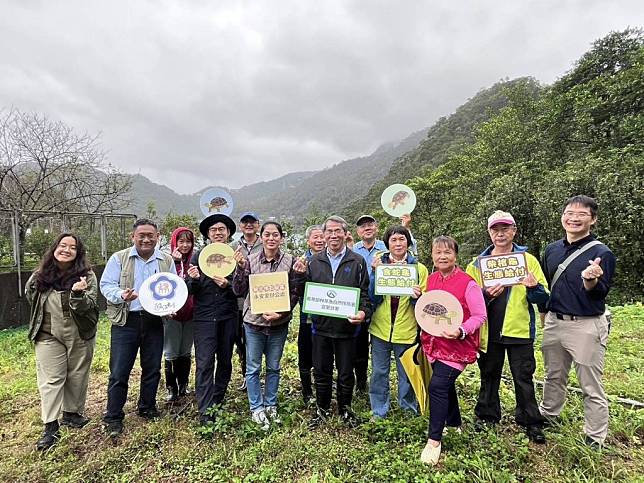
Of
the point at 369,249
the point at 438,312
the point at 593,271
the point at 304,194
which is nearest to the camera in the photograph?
the point at 593,271

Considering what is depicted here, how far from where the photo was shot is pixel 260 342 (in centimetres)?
366

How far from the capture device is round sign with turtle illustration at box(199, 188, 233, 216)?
481 cm

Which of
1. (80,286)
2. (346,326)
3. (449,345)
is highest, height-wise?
(80,286)

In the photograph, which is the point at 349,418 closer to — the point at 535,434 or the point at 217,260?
the point at 535,434

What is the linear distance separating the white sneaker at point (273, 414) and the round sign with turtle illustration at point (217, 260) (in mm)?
1479

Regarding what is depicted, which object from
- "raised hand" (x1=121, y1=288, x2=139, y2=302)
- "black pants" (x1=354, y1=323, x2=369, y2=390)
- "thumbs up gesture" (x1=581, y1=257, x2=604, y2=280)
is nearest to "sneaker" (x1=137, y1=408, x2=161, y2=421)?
"raised hand" (x1=121, y1=288, x2=139, y2=302)

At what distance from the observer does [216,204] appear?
190 inches

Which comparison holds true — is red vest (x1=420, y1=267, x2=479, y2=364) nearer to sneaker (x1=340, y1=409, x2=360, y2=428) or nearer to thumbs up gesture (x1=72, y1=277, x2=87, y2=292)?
sneaker (x1=340, y1=409, x2=360, y2=428)

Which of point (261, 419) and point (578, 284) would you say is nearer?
point (578, 284)

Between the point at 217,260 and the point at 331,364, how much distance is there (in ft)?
5.02

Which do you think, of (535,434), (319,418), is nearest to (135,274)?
(319,418)

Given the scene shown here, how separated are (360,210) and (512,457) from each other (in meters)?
38.1

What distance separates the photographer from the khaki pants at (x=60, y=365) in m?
3.48

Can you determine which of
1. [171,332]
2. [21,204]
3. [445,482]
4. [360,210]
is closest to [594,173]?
[445,482]
